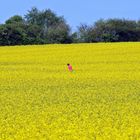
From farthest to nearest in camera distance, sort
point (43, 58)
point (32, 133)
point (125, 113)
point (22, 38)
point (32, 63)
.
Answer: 1. point (22, 38)
2. point (43, 58)
3. point (32, 63)
4. point (125, 113)
5. point (32, 133)

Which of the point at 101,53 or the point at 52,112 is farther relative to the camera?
the point at 101,53

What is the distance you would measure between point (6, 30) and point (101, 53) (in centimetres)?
3459

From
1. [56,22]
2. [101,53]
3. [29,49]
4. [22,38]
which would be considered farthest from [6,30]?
[56,22]

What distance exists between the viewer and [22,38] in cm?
7294

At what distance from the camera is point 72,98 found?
669 inches

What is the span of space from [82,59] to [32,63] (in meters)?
3.09

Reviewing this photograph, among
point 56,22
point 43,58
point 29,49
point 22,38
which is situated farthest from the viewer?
point 56,22

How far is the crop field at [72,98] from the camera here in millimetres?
10680

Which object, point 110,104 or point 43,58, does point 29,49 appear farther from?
point 110,104

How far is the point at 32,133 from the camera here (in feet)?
34.3

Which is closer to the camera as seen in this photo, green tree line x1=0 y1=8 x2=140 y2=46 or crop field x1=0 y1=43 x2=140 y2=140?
crop field x1=0 y1=43 x2=140 y2=140

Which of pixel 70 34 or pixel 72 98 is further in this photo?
pixel 70 34

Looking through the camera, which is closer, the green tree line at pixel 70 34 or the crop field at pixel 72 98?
the crop field at pixel 72 98

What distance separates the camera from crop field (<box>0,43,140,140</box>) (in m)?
10.7
